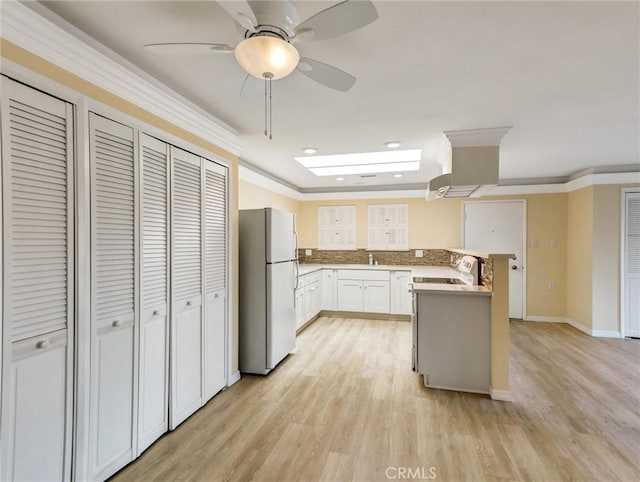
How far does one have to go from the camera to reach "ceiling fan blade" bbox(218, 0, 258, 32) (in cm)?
110

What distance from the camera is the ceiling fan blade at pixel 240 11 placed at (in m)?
1.10

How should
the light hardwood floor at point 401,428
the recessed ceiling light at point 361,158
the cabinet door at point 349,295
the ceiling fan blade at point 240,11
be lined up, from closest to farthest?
1. the ceiling fan blade at point 240,11
2. the light hardwood floor at point 401,428
3. the recessed ceiling light at point 361,158
4. the cabinet door at point 349,295

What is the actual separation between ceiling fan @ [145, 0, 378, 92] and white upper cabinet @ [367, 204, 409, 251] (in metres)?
4.76

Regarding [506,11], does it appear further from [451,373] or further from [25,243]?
[451,373]

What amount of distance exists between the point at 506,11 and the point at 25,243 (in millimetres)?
2365

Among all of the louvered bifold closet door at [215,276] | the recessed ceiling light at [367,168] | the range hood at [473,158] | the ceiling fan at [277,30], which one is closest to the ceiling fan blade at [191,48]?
the ceiling fan at [277,30]

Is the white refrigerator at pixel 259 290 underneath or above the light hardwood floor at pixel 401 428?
above

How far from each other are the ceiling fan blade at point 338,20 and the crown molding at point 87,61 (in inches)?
45.9

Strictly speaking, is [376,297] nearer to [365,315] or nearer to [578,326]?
[365,315]

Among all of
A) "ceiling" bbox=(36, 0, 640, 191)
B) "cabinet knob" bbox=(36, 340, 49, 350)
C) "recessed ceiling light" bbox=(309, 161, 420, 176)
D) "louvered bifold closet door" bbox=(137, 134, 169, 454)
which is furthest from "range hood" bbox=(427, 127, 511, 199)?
"cabinet knob" bbox=(36, 340, 49, 350)

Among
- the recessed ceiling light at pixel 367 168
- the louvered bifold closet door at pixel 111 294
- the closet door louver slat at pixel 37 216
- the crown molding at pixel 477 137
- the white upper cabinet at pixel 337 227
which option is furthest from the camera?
the white upper cabinet at pixel 337 227

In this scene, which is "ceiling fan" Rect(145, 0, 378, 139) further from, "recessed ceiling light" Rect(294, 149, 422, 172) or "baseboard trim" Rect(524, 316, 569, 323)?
"baseboard trim" Rect(524, 316, 569, 323)

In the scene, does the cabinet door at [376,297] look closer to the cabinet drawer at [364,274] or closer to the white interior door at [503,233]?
the cabinet drawer at [364,274]

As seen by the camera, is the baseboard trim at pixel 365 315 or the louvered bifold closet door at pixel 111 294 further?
the baseboard trim at pixel 365 315
